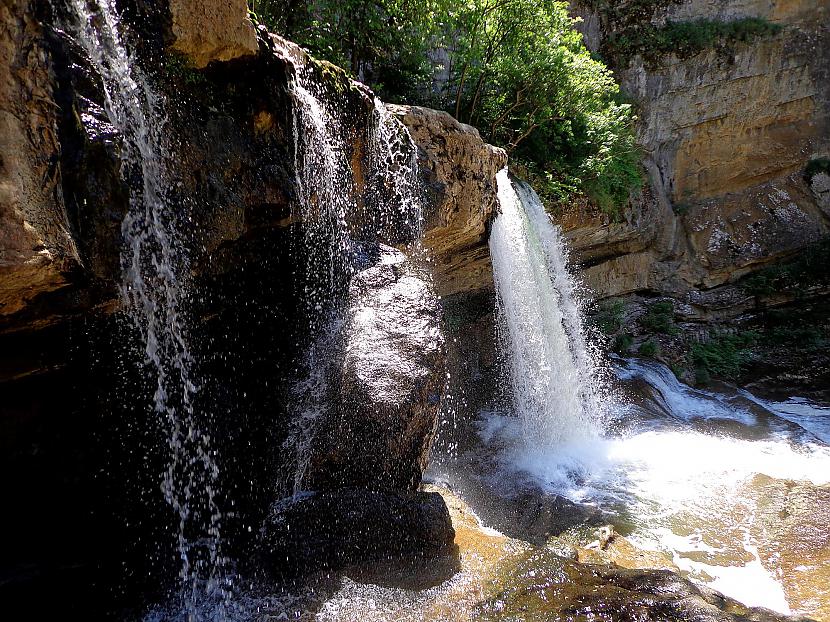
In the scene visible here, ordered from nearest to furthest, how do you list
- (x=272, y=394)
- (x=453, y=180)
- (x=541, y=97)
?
1. (x=272, y=394)
2. (x=453, y=180)
3. (x=541, y=97)

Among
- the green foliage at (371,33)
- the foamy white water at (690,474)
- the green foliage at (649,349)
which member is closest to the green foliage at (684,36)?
the green foliage at (649,349)

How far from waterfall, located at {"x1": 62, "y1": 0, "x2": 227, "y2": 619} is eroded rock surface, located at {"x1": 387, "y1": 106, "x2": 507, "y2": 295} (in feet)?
10.4

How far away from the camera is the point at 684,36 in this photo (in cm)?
1283

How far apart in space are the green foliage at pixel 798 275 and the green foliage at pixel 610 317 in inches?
126

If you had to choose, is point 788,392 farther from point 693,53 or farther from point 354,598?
point 354,598

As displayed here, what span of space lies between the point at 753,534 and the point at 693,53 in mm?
11346

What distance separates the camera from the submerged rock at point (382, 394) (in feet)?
13.5

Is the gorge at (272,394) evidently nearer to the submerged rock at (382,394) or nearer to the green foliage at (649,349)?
the submerged rock at (382,394)

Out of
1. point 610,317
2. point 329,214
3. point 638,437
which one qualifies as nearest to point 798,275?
point 610,317

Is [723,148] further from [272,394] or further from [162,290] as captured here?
[162,290]

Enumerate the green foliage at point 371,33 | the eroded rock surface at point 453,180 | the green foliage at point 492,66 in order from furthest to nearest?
1. the green foliage at point 492,66
2. the green foliage at point 371,33
3. the eroded rock surface at point 453,180

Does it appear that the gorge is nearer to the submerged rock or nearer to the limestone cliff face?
the submerged rock

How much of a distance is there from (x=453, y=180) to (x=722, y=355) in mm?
7946

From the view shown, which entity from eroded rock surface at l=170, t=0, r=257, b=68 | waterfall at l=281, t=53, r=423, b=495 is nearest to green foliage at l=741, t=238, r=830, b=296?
waterfall at l=281, t=53, r=423, b=495
